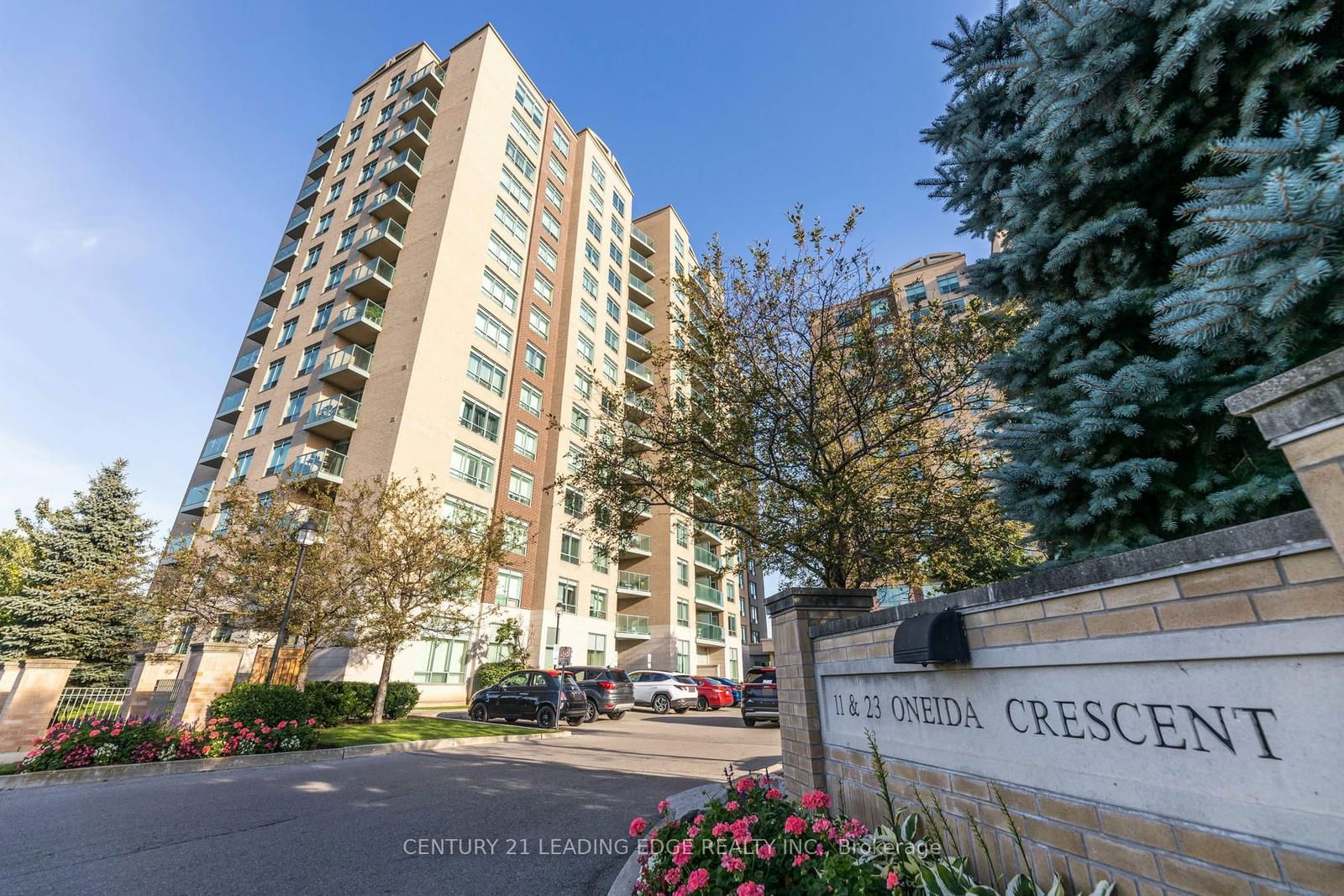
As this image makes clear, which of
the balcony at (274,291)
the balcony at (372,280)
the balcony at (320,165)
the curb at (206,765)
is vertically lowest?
the curb at (206,765)

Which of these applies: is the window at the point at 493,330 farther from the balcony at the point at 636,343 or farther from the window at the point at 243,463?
the window at the point at 243,463

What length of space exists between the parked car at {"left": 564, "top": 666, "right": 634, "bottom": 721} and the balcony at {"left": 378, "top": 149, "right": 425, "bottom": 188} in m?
29.7

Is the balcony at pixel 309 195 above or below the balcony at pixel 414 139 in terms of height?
above

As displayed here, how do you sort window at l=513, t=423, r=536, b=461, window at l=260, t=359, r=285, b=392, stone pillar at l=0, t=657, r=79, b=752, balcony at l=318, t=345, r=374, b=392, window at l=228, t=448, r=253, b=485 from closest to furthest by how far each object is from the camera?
stone pillar at l=0, t=657, r=79, b=752 < balcony at l=318, t=345, r=374, b=392 < window at l=228, t=448, r=253, b=485 < window at l=513, t=423, r=536, b=461 < window at l=260, t=359, r=285, b=392

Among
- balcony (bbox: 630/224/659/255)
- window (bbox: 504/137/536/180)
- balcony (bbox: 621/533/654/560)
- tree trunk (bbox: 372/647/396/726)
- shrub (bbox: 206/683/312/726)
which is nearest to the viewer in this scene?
shrub (bbox: 206/683/312/726)

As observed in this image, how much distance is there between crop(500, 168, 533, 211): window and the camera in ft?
115

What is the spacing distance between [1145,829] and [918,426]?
840 centimetres

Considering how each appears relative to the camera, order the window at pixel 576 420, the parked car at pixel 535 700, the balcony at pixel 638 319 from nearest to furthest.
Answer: the parked car at pixel 535 700
the window at pixel 576 420
the balcony at pixel 638 319

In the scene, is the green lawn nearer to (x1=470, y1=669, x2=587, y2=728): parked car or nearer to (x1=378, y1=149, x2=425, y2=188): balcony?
(x1=470, y1=669, x2=587, y2=728): parked car

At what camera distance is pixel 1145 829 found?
7.69 feet

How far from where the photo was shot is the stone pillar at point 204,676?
40.0 feet

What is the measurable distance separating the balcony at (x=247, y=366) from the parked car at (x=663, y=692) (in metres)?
30.1

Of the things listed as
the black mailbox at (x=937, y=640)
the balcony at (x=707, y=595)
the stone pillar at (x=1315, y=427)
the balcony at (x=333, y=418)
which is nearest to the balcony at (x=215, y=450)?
the balcony at (x=333, y=418)

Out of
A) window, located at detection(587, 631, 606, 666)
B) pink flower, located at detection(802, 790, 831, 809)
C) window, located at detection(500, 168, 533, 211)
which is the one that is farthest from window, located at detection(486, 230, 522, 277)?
pink flower, located at detection(802, 790, 831, 809)
